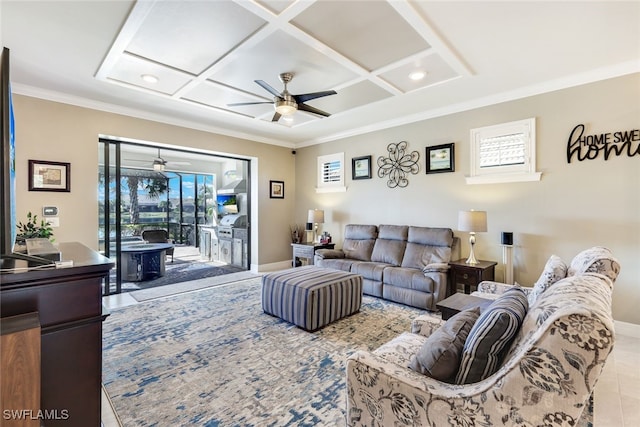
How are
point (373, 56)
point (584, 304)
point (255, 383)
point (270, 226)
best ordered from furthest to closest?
point (270, 226) → point (373, 56) → point (255, 383) → point (584, 304)

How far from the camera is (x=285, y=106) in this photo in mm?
3133

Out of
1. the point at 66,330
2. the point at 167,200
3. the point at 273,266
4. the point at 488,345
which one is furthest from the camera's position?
the point at 167,200

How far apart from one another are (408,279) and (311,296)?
1508mm

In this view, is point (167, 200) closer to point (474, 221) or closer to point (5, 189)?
point (5, 189)

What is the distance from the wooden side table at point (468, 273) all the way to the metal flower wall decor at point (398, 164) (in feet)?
5.44

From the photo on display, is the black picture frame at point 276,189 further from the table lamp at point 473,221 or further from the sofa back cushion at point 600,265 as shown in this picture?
the sofa back cushion at point 600,265

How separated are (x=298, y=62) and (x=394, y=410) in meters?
2.99

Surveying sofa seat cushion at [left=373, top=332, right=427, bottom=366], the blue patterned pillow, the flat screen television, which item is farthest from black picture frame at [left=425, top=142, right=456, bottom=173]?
the flat screen television

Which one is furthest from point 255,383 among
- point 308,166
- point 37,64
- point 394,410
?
point 308,166

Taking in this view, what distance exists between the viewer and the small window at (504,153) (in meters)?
3.67

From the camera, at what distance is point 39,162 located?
3619 mm

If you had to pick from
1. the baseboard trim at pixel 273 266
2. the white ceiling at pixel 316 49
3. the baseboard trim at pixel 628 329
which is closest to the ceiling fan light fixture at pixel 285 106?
the white ceiling at pixel 316 49

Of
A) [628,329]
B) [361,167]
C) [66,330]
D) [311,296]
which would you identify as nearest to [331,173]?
[361,167]

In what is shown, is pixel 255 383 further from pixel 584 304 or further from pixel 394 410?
pixel 584 304
